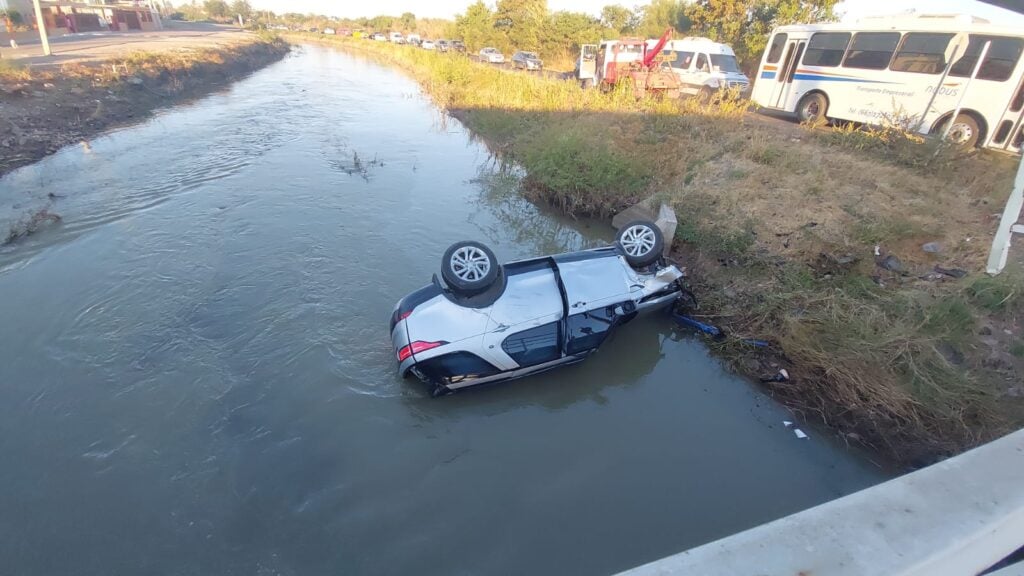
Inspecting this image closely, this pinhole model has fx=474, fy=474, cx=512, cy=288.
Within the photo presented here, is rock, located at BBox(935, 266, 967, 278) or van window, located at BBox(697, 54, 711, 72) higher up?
van window, located at BBox(697, 54, 711, 72)

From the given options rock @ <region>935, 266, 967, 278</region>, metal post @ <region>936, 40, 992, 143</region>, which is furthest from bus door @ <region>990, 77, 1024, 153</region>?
rock @ <region>935, 266, 967, 278</region>

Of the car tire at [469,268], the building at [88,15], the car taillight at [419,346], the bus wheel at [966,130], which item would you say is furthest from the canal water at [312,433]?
the building at [88,15]

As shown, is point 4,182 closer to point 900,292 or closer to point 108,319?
point 108,319

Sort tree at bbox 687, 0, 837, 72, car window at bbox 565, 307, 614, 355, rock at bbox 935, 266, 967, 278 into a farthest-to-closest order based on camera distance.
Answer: tree at bbox 687, 0, 837, 72 < rock at bbox 935, 266, 967, 278 < car window at bbox 565, 307, 614, 355

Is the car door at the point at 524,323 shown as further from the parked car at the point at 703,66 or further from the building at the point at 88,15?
the building at the point at 88,15

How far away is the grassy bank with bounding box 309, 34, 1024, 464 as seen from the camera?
503 centimetres

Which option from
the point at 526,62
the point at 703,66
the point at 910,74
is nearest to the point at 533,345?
the point at 910,74

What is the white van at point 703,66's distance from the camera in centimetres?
1708

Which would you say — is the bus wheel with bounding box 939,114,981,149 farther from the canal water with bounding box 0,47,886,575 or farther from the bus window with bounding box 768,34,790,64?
the canal water with bounding box 0,47,886,575

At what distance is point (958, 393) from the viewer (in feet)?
15.7

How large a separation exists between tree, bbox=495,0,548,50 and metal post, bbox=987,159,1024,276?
3891 cm

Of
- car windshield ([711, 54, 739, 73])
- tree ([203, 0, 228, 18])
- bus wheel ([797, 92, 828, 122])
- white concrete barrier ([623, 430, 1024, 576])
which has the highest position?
tree ([203, 0, 228, 18])

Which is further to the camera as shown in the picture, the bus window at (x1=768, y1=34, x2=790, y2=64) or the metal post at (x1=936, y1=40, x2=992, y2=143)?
the bus window at (x1=768, y1=34, x2=790, y2=64)

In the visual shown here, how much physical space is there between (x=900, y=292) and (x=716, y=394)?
107 inches
